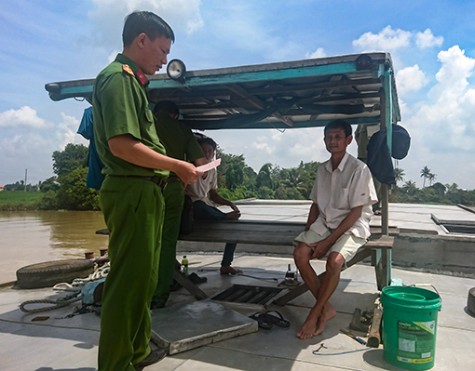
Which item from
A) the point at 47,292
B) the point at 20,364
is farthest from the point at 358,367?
the point at 47,292

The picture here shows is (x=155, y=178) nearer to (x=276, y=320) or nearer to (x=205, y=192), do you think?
(x=276, y=320)

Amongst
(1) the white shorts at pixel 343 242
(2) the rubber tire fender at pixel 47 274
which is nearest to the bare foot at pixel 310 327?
(1) the white shorts at pixel 343 242

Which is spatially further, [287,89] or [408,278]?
[408,278]

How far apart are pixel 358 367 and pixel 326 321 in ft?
2.71

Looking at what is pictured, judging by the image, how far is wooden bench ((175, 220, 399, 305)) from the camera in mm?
3684

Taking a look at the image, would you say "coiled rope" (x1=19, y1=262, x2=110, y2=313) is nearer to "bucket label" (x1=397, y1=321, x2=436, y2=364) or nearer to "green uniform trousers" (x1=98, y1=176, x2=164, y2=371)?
"green uniform trousers" (x1=98, y1=176, x2=164, y2=371)

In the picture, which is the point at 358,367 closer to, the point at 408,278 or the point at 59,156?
the point at 408,278

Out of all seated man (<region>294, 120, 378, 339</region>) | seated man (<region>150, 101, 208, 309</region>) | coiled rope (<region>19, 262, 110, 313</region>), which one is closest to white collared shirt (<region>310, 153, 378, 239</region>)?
seated man (<region>294, 120, 378, 339</region>)

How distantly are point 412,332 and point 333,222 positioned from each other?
124 centimetres

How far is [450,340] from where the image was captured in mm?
3115

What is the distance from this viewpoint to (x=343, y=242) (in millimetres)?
3359

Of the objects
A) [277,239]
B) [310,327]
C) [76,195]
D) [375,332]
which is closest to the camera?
[375,332]

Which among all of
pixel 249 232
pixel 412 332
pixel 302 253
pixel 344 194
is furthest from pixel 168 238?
pixel 412 332

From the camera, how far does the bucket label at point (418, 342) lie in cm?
254
